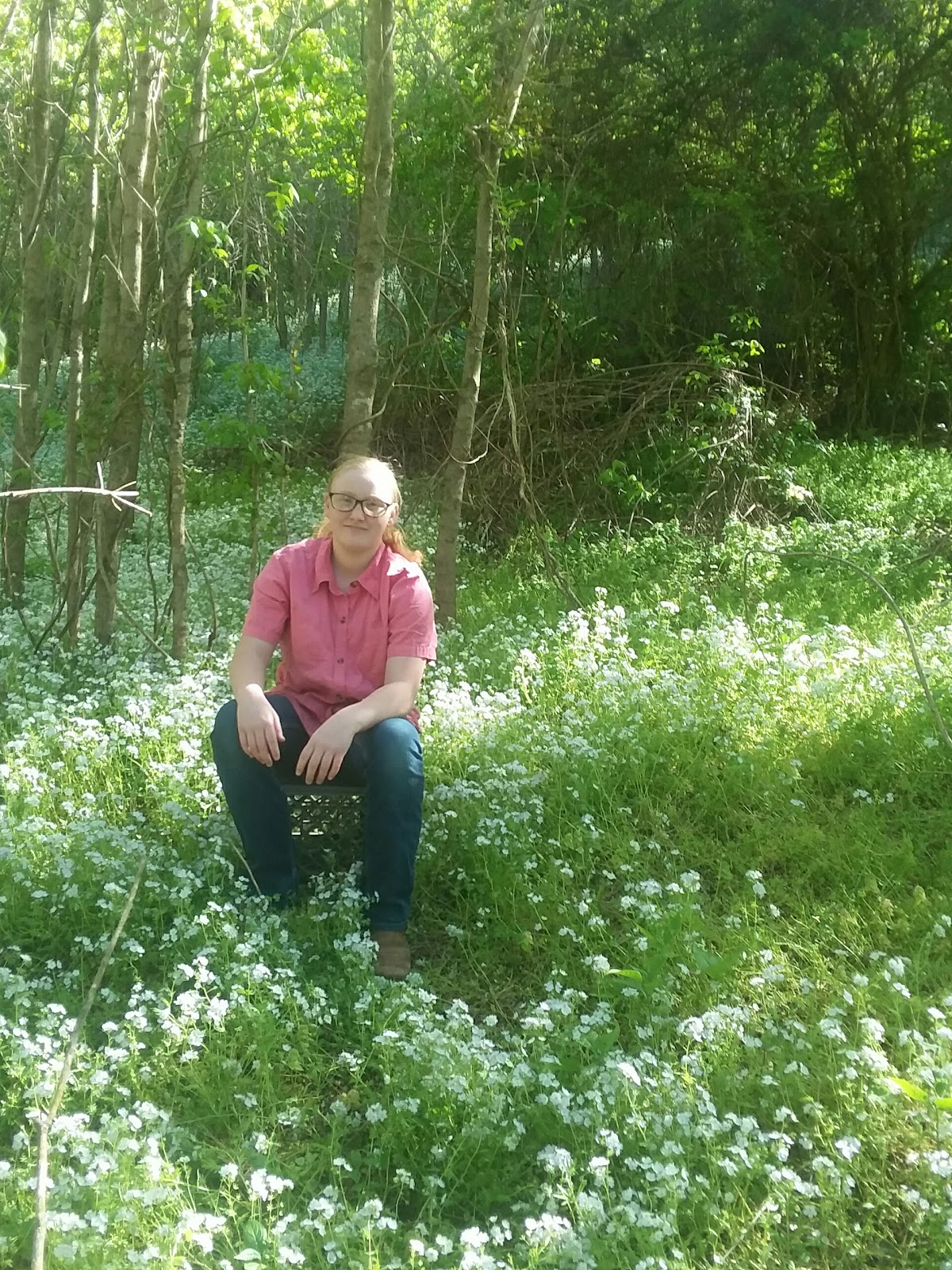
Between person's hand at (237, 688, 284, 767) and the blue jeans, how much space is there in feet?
0.23

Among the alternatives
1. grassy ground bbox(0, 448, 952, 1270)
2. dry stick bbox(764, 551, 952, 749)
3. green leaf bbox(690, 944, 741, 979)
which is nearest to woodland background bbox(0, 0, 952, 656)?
grassy ground bbox(0, 448, 952, 1270)

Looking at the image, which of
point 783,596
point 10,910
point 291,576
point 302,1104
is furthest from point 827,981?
point 783,596

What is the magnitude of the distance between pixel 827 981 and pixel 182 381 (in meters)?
4.04

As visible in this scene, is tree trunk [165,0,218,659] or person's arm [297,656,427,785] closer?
person's arm [297,656,427,785]

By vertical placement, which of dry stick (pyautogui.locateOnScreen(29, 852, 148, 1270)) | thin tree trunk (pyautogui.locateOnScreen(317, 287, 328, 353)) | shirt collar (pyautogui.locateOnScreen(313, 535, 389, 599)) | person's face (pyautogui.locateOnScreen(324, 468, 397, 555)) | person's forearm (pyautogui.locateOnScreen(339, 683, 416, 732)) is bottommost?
dry stick (pyautogui.locateOnScreen(29, 852, 148, 1270))

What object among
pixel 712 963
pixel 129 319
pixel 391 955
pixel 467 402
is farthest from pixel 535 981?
pixel 129 319

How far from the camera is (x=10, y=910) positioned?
11.5 ft

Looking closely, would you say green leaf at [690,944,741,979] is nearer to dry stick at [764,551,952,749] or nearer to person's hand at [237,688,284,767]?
dry stick at [764,551,952,749]

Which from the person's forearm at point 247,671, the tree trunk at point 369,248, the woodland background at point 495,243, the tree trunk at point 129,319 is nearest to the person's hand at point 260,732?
the person's forearm at point 247,671

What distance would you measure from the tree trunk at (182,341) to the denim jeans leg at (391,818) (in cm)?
258

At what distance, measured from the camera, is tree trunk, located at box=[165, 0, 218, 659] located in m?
5.16

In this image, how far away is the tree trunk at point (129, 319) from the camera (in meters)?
5.36

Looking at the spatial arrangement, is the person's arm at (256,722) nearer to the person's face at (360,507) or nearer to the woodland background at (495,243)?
the person's face at (360,507)

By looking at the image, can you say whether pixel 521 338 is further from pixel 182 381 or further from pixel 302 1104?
pixel 302 1104
